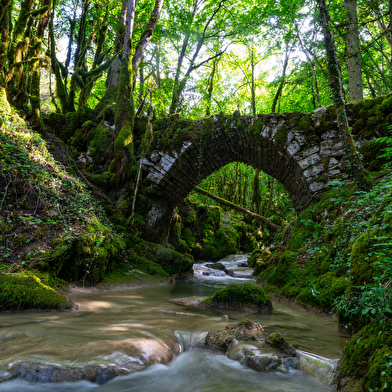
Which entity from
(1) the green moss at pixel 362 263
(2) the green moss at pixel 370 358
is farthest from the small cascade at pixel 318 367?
(1) the green moss at pixel 362 263

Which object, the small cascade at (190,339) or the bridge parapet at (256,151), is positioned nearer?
the small cascade at (190,339)

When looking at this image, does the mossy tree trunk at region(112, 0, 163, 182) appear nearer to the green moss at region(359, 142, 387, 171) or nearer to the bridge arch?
the bridge arch

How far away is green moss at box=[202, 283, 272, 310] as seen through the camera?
4594mm

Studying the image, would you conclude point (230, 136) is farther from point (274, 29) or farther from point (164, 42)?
point (164, 42)

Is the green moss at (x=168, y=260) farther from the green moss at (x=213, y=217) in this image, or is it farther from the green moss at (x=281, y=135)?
the green moss at (x=213, y=217)

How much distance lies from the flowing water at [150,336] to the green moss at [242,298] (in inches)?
10.7

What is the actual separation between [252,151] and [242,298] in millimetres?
5744

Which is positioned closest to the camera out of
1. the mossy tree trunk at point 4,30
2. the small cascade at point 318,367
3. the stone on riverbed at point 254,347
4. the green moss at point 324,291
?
the small cascade at point 318,367

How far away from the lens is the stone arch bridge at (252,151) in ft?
24.5

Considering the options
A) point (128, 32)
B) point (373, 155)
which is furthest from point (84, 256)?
point (128, 32)

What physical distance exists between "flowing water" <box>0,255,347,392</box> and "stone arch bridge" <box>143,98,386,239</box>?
462cm

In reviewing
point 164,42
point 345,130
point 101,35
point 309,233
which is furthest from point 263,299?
point 164,42

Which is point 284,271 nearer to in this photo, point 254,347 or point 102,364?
point 254,347

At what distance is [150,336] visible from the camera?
2902mm
